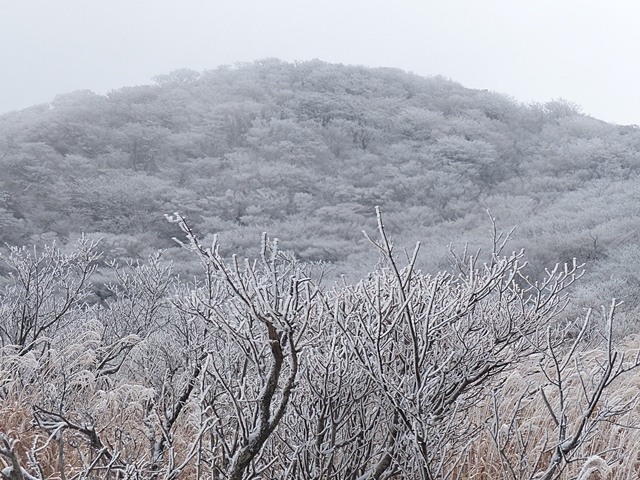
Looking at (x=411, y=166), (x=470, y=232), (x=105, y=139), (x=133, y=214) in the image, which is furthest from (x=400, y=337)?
(x=105, y=139)

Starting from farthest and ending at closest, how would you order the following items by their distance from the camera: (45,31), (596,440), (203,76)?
(45,31), (203,76), (596,440)

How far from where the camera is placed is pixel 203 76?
2908 centimetres

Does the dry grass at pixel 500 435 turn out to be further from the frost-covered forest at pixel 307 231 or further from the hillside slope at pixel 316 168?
the hillside slope at pixel 316 168

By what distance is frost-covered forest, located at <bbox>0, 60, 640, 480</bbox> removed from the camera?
1763 millimetres

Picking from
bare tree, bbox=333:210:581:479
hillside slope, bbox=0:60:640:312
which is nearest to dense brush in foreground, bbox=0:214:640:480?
bare tree, bbox=333:210:581:479

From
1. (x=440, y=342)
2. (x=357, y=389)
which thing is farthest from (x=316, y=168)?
(x=357, y=389)

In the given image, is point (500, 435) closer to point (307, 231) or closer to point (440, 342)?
point (440, 342)

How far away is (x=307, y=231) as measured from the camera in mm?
17875

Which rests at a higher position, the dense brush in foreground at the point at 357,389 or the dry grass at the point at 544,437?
the dense brush in foreground at the point at 357,389

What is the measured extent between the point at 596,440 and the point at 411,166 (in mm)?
19639

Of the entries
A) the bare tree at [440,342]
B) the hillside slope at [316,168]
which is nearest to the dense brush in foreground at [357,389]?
the bare tree at [440,342]

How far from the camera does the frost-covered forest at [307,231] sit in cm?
176

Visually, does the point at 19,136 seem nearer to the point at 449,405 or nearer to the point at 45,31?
the point at 449,405

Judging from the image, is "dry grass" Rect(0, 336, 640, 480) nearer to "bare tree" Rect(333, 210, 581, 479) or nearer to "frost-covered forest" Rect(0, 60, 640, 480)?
"frost-covered forest" Rect(0, 60, 640, 480)
